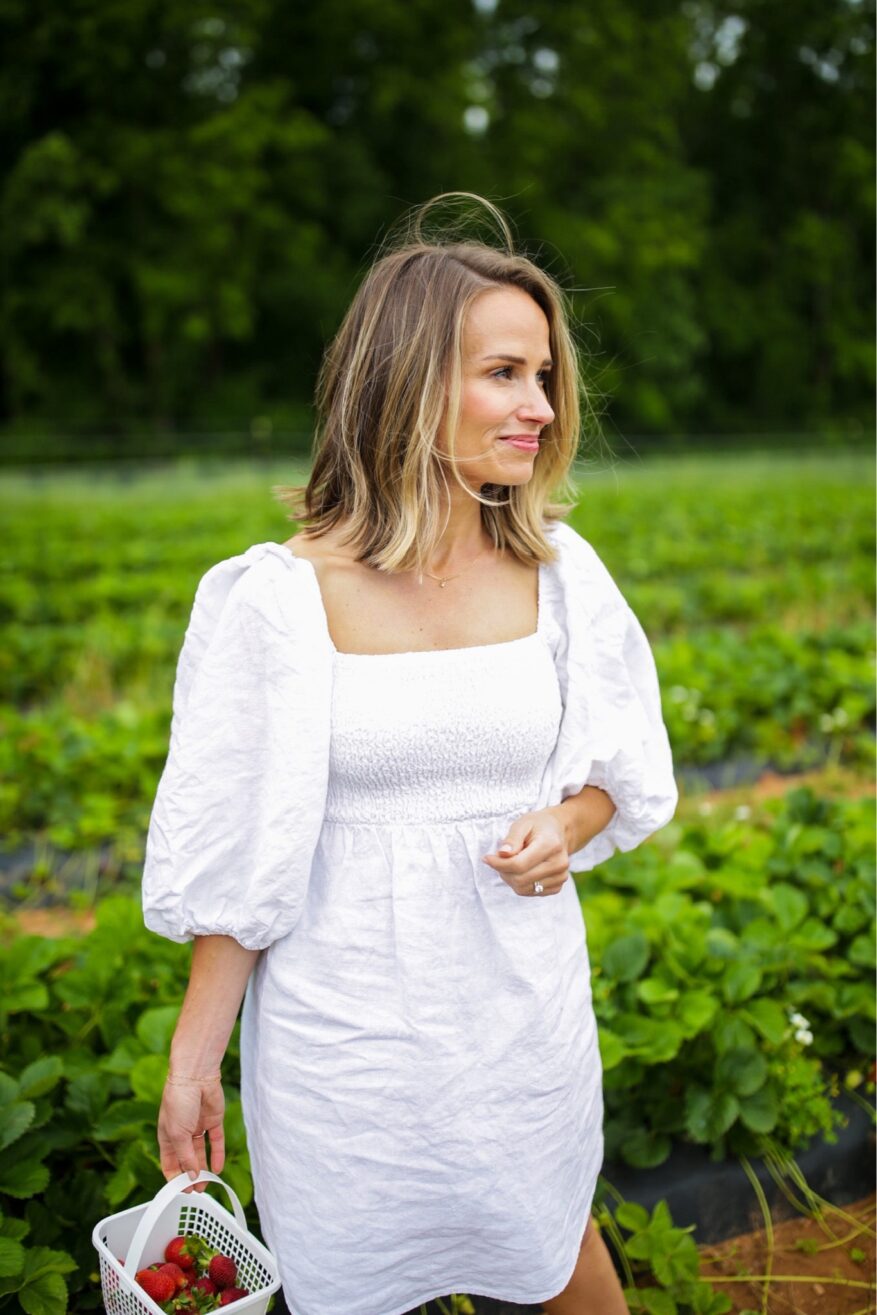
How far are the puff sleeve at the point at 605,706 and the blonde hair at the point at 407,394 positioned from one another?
81mm

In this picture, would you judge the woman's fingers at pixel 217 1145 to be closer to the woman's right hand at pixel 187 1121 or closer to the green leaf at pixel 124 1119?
the woman's right hand at pixel 187 1121

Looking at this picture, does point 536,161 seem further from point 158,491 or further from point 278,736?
point 278,736

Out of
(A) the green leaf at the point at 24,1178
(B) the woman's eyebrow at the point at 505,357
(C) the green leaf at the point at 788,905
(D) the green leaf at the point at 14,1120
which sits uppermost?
(B) the woman's eyebrow at the point at 505,357

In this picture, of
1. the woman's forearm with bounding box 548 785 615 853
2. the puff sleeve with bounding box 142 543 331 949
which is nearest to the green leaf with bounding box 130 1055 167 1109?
the puff sleeve with bounding box 142 543 331 949

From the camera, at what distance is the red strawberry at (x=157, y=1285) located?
147 cm

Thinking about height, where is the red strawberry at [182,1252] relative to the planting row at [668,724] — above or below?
above

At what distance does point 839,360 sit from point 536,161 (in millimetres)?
12169

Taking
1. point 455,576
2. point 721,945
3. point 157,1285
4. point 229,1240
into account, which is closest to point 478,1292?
point 229,1240

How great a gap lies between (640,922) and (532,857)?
1318 mm

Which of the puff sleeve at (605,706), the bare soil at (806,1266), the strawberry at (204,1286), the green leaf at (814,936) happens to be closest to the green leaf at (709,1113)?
the bare soil at (806,1266)

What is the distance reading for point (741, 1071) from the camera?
2.28 m

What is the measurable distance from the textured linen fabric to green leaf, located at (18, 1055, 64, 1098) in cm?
51

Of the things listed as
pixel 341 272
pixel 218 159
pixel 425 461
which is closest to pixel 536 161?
pixel 341 272

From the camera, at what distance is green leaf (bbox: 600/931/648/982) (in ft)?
8.06
